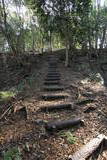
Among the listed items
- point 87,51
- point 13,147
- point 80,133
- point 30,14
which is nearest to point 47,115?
point 80,133

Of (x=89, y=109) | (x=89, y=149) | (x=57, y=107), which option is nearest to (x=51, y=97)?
(x=57, y=107)

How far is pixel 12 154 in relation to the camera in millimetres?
3174

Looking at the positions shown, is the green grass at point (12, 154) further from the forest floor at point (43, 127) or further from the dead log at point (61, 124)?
the dead log at point (61, 124)

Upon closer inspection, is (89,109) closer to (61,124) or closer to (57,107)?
(57,107)

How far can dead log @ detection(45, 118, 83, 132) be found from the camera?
13.1 feet

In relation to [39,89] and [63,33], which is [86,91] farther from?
[63,33]

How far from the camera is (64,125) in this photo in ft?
13.5

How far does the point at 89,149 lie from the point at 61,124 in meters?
0.90

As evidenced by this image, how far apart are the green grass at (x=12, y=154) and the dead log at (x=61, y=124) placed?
86cm

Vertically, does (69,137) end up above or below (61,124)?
below

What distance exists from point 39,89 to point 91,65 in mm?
6549

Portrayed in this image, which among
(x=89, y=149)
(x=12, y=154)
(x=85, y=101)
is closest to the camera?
(x=12, y=154)

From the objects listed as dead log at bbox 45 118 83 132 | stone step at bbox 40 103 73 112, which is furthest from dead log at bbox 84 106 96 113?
dead log at bbox 45 118 83 132

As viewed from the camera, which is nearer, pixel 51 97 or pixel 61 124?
pixel 61 124
